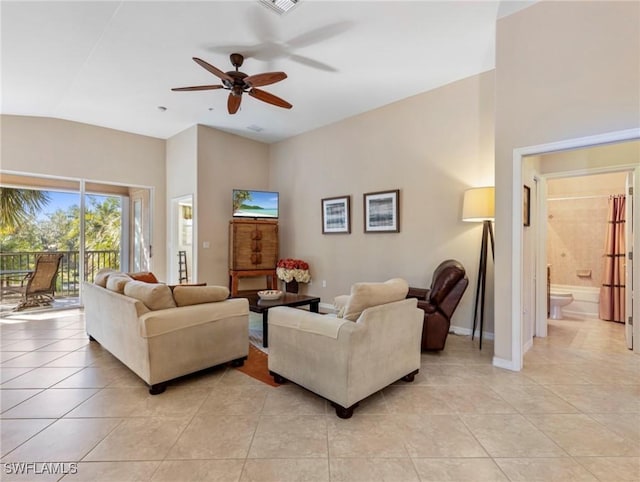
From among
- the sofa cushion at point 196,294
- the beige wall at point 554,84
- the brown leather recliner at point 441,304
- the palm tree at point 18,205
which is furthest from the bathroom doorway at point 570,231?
the palm tree at point 18,205

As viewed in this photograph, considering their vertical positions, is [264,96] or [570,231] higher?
[264,96]

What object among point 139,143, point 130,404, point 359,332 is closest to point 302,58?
point 359,332

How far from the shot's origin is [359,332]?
6.78ft

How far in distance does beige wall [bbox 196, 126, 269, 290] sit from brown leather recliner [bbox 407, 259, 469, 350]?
3926 mm

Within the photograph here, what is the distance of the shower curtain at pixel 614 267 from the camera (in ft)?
14.8

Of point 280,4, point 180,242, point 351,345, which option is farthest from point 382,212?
point 180,242

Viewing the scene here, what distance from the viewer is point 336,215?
5.40 meters

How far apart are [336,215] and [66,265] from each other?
4776mm

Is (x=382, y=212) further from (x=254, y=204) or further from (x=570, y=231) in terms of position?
(x=570, y=231)

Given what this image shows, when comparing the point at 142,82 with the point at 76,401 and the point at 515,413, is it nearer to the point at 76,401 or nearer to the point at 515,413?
the point at 76,401

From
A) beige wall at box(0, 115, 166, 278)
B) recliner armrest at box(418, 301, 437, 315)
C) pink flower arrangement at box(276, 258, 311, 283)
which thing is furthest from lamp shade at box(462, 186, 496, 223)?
beige wall at box(0, 115, 166, 278)

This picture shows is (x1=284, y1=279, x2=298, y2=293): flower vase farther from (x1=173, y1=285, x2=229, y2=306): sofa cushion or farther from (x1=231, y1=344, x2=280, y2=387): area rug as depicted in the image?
(x1=173, y1=285, x2=229, y2=306): sofa cushion

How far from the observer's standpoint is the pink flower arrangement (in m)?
5.56

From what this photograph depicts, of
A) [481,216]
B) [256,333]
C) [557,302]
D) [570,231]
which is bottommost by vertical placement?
[256,333]
